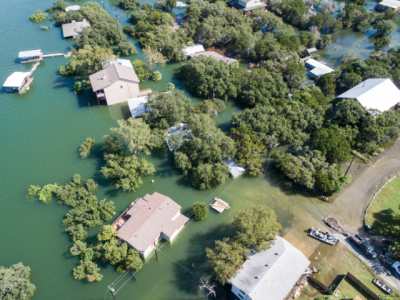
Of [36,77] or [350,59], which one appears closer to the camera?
[36,77]

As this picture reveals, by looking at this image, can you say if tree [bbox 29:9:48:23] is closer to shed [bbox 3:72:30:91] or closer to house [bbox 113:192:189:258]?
shed [bbox 3:72:30:91]

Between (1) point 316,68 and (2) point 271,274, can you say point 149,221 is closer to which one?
(2) point 271,274

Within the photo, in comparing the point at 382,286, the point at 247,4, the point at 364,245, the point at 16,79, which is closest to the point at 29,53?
the point at 16,79

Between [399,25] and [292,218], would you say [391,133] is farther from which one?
[399,25]

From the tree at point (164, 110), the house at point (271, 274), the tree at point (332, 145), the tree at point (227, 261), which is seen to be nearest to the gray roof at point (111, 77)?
the tree at point (164, 110)

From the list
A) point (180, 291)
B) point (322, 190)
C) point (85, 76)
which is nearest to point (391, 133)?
point (322, 190)

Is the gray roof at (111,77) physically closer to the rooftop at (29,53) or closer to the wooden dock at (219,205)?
the rooftop at (29,53)
